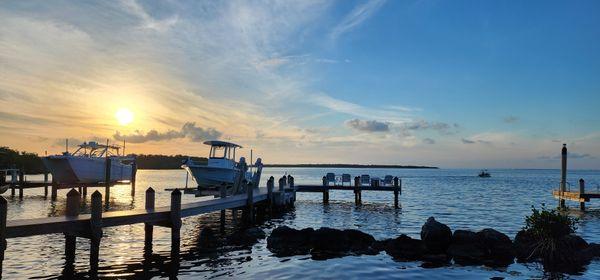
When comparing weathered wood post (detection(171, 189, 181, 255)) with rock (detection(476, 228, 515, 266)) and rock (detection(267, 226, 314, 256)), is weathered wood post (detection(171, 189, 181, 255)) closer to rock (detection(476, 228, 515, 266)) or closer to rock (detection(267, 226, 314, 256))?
rock (detection(267, 226, 314, 256))

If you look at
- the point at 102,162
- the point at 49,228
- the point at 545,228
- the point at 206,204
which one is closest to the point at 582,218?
the point at 545,228

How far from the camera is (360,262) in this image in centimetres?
1619

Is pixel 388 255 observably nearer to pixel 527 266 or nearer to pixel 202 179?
pixel 527 266

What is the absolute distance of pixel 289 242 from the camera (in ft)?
62.1

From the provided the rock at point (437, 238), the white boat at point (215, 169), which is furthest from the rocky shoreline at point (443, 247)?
the white boat at point (215, 169)

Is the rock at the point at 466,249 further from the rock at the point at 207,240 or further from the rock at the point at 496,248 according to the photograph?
the rock at the point at 207,240

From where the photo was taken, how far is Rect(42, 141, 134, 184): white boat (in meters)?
39.9

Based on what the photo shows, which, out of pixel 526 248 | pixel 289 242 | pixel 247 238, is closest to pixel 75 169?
pixel 247 238

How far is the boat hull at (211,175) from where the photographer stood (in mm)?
33688

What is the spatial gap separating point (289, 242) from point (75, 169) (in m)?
27.7

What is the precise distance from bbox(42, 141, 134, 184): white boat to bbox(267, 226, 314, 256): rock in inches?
1051

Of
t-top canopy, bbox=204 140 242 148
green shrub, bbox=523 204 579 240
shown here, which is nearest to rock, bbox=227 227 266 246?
green shrub, bbox=523 204 579 240

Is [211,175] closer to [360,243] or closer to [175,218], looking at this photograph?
[175,218]

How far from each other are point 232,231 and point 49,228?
1176 centimetres
